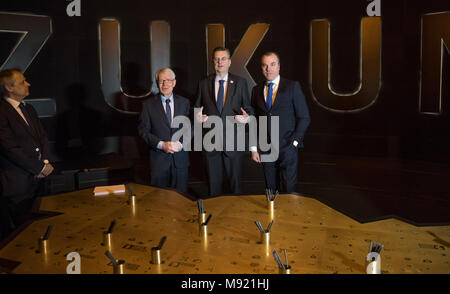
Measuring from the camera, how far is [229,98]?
4473 millimetres

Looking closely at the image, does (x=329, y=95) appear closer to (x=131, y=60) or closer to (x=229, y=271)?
(x=131, y=60)

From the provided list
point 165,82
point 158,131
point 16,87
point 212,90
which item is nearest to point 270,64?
point 212,90

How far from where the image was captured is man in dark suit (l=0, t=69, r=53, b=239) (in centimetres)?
385

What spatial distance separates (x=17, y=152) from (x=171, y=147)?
1315 mm

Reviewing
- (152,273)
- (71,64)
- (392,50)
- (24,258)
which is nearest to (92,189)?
(24,258)

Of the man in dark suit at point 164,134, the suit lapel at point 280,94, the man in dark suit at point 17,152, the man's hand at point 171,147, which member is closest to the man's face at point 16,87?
the man in dark suit at point 17,152

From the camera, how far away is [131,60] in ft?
20.9

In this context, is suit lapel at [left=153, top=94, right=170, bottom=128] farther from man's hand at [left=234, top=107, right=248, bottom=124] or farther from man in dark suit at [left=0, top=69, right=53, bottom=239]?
man in dark suit at [left=0, top=69, right=53, bottom=239]

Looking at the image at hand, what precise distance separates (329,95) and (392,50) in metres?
1.00

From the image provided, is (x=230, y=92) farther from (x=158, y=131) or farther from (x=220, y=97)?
(x=158, y=131)

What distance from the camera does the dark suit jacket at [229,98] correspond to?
14.7ft

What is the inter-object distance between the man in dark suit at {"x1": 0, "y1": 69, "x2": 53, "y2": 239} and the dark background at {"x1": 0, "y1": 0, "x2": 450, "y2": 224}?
1506 millimetres

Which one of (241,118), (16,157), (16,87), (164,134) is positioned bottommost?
(16,157)

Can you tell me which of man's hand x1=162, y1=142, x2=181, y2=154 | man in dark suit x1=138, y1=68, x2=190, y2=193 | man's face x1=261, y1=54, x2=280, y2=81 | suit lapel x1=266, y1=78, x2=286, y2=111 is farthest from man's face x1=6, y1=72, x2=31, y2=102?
suit lapel x1=266, y1=78, x2=286, y2=111
